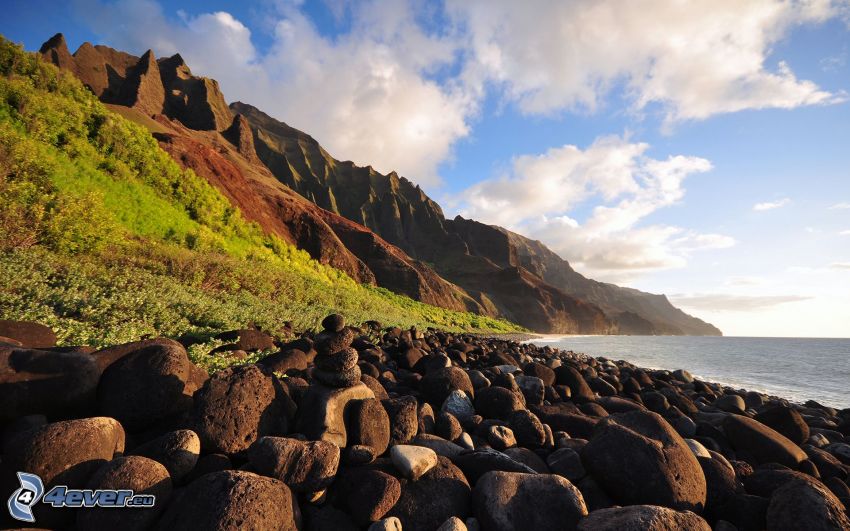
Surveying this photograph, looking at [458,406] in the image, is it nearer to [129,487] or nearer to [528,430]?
[528,430]

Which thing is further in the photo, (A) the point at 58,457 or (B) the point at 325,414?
(B) the point at 325,414

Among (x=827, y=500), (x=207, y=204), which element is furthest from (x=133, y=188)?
(x=827, y=500)

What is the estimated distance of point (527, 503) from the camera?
2701 millimetres

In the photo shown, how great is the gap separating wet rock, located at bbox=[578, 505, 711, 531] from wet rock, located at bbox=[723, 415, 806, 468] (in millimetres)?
3903

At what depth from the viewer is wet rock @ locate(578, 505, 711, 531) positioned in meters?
2.27

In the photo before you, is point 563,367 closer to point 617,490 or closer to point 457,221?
point 617,490

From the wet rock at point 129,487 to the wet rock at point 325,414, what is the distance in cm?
116

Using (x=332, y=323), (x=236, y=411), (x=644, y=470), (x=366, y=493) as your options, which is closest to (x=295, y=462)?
(x=366, y=493)

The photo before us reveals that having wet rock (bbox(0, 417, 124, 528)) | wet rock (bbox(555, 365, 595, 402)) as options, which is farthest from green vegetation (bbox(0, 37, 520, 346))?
wet rock (bbox(555, 365, 595, 402))

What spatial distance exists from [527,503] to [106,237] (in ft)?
43.1

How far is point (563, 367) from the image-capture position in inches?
320

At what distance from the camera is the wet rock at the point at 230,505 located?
199 cm

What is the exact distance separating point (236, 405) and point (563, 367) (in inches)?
275

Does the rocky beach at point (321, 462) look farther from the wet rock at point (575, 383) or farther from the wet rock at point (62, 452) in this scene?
the wet rock at point (575, 383)
